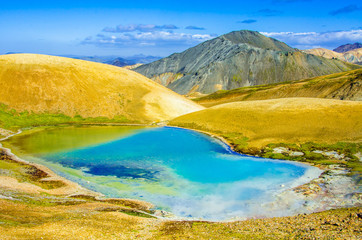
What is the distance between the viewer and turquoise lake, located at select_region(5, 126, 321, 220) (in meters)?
28.1

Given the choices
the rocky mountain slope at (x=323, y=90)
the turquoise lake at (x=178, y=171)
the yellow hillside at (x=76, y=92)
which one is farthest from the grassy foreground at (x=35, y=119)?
the rocky mountain slope at (x=323, y=90)

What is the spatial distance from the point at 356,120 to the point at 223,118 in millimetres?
25197

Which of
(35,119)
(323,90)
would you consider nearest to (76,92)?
(35,119)

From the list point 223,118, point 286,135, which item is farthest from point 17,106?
point 286,135

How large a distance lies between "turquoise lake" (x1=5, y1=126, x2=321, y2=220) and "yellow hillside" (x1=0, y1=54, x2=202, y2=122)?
61.3ft

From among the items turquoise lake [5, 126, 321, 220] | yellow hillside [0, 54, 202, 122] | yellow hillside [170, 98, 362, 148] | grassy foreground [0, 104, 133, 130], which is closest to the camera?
turquoise lake [5, 126, 321, 220]

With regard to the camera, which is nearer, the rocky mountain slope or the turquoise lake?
the turquoise lake

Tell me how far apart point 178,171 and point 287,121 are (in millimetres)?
26063

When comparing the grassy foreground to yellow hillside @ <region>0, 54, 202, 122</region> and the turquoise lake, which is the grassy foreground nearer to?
yellow hillside @ <region>0, 54, 202, 122</region>

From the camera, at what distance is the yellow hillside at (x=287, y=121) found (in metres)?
47.7

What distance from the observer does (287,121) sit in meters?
54.4

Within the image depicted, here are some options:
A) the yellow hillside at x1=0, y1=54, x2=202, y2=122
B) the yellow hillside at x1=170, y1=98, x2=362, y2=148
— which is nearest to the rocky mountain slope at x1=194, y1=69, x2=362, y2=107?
the yellow hillside at x1=170, y1=98, x2=362, y2=148

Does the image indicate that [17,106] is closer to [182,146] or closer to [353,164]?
→ [182,146]

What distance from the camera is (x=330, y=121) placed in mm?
50406
